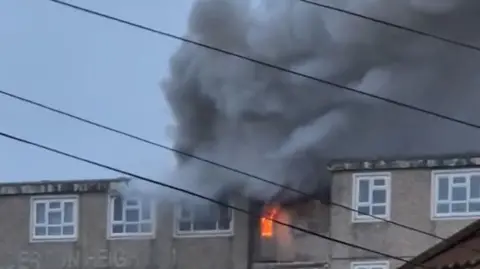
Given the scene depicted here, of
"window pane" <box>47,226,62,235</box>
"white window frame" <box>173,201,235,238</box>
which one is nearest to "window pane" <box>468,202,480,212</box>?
"white window frame" <box>173,201,235,238</box>

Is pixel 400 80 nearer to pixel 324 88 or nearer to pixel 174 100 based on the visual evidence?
pixel 324 88

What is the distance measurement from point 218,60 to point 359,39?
4786 mm

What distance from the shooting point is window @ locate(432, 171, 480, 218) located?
32.9m

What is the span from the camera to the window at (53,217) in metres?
37.9

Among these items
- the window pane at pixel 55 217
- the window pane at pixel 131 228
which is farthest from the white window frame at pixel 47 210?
the window pane at pixel 131 228

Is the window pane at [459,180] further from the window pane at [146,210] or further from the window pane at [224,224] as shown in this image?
the window pane at [146,210]

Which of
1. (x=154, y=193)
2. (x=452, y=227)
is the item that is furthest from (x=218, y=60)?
(x=452, y=227)

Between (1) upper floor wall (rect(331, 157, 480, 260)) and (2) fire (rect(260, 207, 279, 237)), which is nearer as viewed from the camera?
(1) upper floor wall (rect(331, 157, 480, 260))

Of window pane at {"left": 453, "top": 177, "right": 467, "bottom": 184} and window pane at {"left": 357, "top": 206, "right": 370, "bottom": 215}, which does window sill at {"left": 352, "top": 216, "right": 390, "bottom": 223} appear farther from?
window pane at {"left": 453, "top": 177, "right": 467, "bottom": 184}

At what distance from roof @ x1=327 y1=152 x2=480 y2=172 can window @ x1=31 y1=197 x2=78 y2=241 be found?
26.9ft

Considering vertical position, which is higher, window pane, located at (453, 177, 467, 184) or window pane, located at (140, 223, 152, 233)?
window pane, located at (453, 177, 467, 184)

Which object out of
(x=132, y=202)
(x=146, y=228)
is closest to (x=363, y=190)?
(x=146, y=228)

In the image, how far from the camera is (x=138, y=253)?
3769cm

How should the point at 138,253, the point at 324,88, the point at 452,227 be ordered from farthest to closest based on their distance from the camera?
the point at 324,88, the point at 138,253, the point at 452,227
